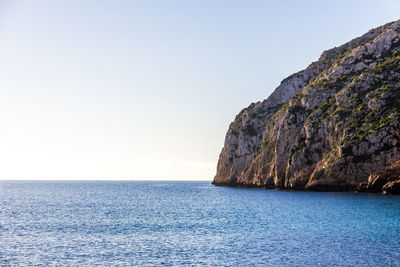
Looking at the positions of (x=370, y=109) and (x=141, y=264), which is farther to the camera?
(x=370, y=109)

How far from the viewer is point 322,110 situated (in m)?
115

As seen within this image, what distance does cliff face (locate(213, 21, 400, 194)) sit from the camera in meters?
93.5

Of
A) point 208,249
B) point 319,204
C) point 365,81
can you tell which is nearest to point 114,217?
point 208,249

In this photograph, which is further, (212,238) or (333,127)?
(333,127)

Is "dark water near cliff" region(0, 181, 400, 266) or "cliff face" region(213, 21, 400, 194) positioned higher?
"cliff face" region(213, 21, 400, 194)

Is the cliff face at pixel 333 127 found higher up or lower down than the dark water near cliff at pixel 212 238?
higher up

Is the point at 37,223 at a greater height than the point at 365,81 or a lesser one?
lesser

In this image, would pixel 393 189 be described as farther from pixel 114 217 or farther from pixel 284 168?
pixel 114 217

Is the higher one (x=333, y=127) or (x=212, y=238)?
(x=333, y=127)

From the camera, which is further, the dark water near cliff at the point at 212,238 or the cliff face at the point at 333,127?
the cliff face at the point at 333,127

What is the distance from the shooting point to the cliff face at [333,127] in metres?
93.5

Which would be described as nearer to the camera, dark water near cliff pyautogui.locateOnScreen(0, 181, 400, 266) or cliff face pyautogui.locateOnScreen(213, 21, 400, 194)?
dark water near cliff pyautogui.locateOnScreen(0, 181, 400, 266)

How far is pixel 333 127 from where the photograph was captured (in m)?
106

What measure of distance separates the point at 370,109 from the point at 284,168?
1209 inches
